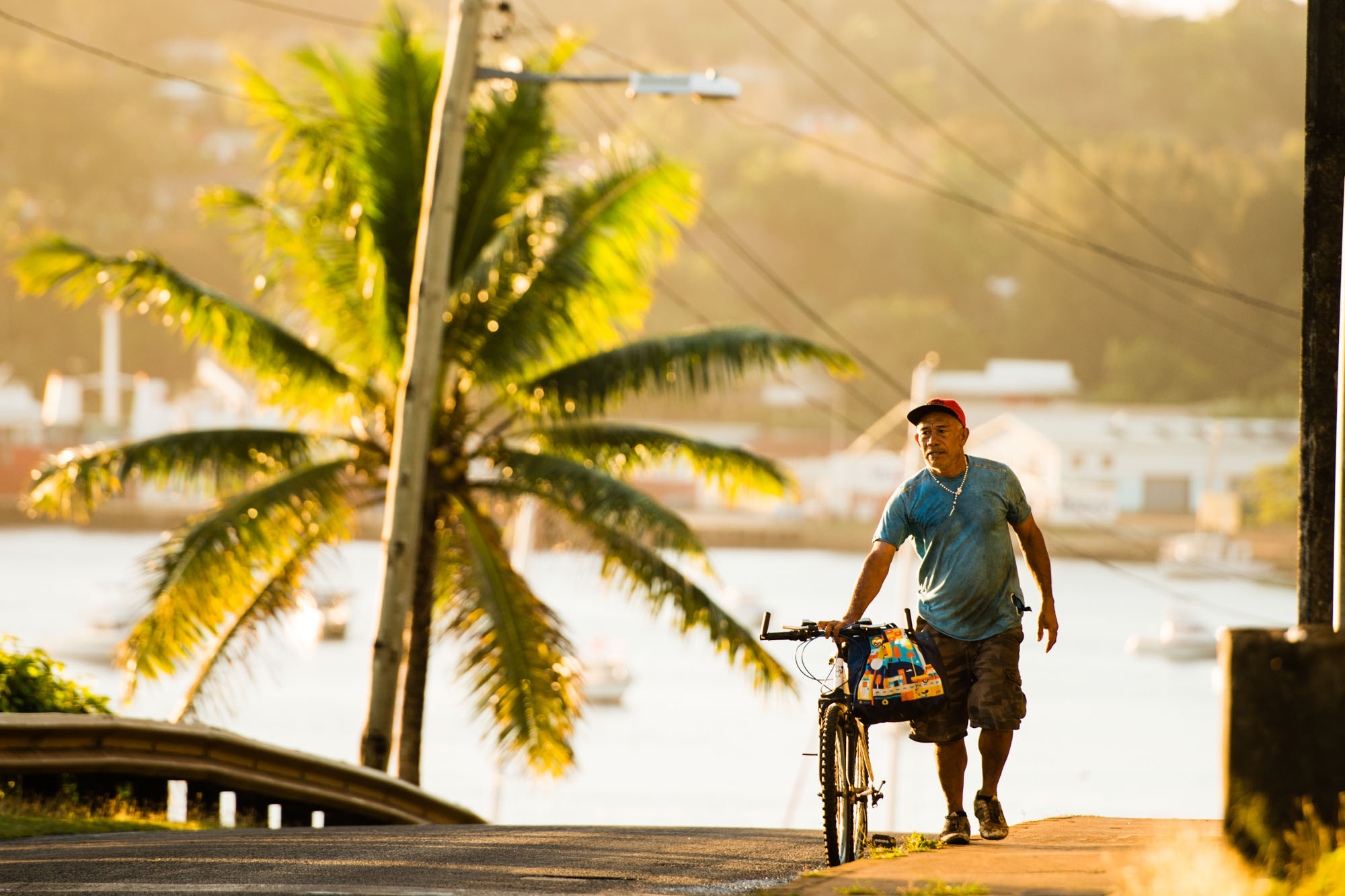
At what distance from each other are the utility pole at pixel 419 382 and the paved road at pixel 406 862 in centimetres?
407

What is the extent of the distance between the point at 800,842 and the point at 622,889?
2752 millimetres

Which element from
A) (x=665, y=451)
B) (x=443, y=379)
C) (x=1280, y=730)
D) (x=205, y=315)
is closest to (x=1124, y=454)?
(x=665, y=451)

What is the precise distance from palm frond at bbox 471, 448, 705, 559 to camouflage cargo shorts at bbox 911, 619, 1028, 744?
317 inches

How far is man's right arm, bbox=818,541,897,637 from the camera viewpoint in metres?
5.72

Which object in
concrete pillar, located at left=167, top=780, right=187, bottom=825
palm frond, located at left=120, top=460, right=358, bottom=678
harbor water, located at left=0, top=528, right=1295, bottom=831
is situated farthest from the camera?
harbor water, located at left=0, top=528, right=1295, bottom=831

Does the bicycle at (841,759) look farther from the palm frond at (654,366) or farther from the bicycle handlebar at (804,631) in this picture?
the palm frond at (654,366)

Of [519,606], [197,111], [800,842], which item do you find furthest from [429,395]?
[197,111]

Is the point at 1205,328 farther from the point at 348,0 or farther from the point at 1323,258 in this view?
the point at 1323,258

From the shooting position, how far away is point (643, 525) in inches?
566

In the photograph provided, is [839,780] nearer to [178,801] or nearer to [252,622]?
[178,801]

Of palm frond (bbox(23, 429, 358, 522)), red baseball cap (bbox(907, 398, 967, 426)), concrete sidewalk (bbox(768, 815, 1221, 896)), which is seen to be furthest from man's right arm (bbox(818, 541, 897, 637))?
palm frond (bbox(23, 429, 358, 522))

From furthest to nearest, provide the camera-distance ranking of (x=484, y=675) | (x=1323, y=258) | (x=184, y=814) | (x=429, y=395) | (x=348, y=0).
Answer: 1. (x=348, y=0)
2. (x=484, y=675)
3. (x=429, y=395)
4. (x=184, y=814)
5. (x=1323, y=258)

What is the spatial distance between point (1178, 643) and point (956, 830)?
253ft

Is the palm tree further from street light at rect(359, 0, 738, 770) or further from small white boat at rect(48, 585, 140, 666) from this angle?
small white boat at rect(48, 585, 140, 666)
